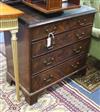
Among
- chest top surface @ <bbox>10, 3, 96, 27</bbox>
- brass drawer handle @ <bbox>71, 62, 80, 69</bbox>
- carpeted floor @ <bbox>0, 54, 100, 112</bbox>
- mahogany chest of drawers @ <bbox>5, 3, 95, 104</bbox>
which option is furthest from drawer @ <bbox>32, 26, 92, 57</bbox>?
carpeted floor @ <bbox>0, 54, 100, 112</bbox>

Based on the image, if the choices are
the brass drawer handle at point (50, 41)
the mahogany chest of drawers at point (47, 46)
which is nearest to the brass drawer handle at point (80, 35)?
the mahogany chest of drawers at point (47, 46)

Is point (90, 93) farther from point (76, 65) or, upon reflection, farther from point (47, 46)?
point (47, 46)

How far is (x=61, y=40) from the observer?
178cm

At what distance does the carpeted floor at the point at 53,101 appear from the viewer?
1807 mm

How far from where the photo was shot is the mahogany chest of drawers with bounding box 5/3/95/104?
5.15 feet

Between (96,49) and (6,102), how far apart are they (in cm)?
117

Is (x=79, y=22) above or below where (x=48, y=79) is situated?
above

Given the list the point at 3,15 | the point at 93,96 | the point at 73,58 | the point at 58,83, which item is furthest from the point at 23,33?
the point at 93,96

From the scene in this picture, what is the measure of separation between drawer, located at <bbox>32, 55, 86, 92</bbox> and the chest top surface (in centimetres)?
48

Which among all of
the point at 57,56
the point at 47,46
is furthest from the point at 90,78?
the point at 47,46

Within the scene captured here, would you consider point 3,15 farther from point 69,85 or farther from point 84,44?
point 69,85

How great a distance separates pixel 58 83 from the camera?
84.7 inches

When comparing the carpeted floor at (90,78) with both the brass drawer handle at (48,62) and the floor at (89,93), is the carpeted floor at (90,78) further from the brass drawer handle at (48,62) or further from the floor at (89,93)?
the brass drawer handle at (48,62)

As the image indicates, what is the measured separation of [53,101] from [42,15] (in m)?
0.83
